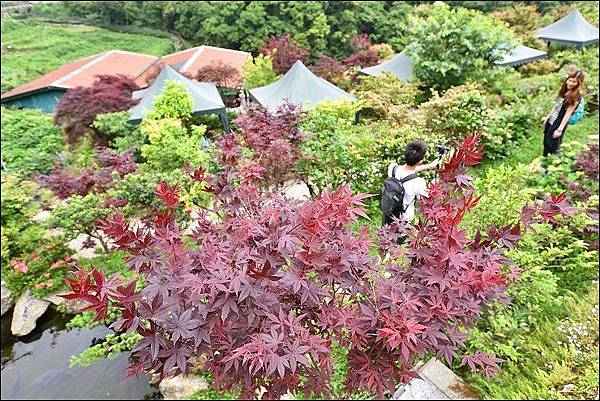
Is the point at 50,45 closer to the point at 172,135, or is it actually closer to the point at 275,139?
the point at 172,135

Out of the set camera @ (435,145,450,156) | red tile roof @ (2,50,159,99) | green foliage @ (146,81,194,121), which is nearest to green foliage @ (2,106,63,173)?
red tile roof @ (2,50,159,99)

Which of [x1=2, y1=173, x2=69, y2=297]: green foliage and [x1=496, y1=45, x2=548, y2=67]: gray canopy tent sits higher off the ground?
[x1=496, y1=45, x2=548, y2=67]: gray canopy tent

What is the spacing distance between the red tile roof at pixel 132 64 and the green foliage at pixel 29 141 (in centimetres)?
132

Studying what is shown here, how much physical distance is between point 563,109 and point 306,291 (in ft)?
12.9

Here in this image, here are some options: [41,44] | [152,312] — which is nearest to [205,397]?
[152,312]

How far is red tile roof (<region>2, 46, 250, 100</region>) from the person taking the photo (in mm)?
10148

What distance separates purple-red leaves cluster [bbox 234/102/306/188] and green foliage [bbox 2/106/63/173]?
20.5ft

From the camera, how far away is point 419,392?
2400 millimetres

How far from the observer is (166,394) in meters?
3.12

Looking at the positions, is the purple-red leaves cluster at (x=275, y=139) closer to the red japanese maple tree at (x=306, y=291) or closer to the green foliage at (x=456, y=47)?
the red japanese maple tree at (x=306, y=291)

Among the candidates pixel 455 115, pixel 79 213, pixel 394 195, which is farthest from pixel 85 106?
pixel 394 195

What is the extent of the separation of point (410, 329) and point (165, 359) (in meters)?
0.88

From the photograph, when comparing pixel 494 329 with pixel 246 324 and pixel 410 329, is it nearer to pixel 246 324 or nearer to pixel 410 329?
pixel 410 329

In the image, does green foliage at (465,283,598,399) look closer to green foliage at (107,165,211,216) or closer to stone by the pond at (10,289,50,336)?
green foliage at (107,165,211,216)
